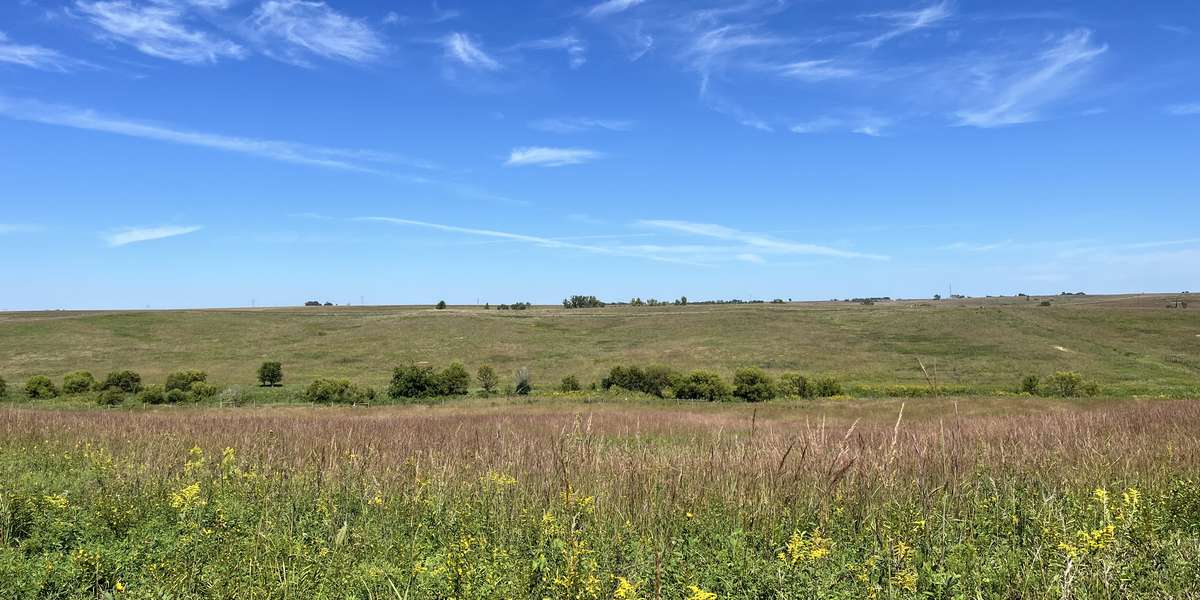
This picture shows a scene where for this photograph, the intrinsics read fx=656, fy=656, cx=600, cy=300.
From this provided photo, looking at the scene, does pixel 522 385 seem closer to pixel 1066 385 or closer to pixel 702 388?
pixel 702 388

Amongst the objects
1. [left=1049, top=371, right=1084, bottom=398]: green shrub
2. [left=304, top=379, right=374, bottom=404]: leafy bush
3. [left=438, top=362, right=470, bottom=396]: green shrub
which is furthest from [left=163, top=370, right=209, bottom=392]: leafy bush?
[left=1049, top=371, right=1084, bottom=398]: green shrub

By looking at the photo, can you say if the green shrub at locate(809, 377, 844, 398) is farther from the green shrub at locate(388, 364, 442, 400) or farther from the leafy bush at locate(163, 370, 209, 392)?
the leafy bush at locate(163, 370, 209, 392)

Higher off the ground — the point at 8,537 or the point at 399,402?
the point at 8,537

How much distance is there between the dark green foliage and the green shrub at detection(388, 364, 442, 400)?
1018 cm

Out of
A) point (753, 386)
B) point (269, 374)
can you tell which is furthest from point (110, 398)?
point (753, 386)

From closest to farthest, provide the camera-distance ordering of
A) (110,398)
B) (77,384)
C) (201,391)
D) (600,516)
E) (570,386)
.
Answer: (600,516) → (110,398) → (201,391) → (77,384) → (570,386)

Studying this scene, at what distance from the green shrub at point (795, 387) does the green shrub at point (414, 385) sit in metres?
19.2

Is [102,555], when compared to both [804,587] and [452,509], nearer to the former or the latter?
[452,509]

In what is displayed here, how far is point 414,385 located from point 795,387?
21.2 meters

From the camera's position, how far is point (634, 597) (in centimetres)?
344

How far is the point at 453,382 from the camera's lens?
122 ft

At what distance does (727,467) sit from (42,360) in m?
72.4

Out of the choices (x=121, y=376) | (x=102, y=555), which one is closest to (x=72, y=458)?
(x=102, y=555)

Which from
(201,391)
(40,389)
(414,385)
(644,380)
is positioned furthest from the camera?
(644,380)
